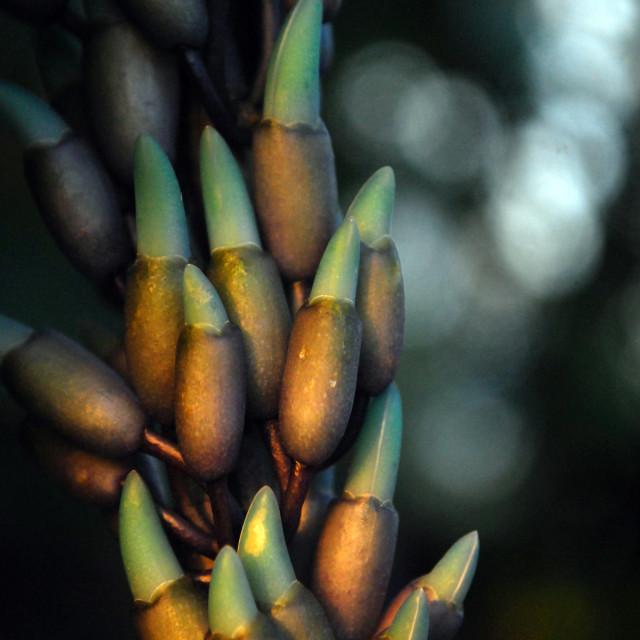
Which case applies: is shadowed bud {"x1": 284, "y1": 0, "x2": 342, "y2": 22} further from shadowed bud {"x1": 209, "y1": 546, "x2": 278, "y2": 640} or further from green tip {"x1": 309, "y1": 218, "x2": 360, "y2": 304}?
shadowed bud {"x1": 209, "y1": 546, "x2": 278, "y2": 640}

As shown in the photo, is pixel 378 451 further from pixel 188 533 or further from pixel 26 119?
pixel 26 119

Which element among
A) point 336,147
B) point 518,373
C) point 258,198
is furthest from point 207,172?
point 518,373

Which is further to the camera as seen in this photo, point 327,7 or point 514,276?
point 514,276

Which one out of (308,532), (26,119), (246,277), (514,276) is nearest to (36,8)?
(26,119)

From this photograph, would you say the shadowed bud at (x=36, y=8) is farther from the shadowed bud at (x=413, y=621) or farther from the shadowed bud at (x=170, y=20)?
the shadowed bud at (x=413, y=621)

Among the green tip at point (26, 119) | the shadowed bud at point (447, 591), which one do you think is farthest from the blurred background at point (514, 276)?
the green tip at point (26, 119)

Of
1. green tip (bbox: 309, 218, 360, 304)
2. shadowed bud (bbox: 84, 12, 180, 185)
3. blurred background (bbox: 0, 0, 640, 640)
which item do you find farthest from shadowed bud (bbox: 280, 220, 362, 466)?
blurred background (bbox: 0, 0, 640, 640)

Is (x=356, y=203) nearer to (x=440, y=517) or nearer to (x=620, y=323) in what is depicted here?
(x=440, y=517)
